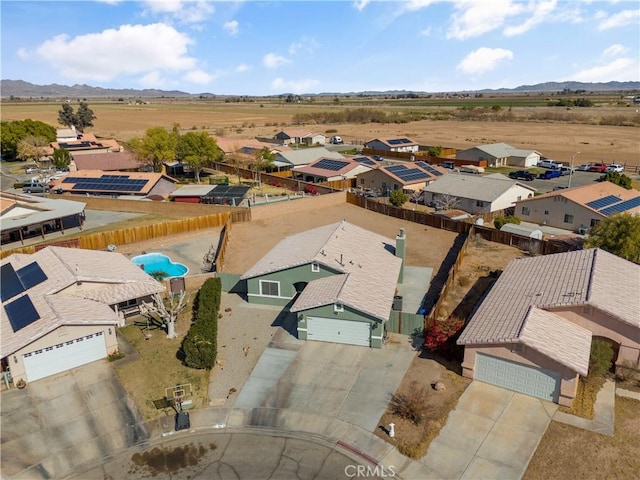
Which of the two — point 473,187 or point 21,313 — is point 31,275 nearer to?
point 21,313

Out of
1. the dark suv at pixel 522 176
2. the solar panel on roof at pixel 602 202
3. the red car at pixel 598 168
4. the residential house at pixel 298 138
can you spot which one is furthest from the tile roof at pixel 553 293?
the residential house at pixel 298 138

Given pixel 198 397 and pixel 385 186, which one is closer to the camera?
pixel 198 397

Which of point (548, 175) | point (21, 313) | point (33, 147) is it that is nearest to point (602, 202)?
point (548, 175)

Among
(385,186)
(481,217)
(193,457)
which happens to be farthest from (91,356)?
(385,186)

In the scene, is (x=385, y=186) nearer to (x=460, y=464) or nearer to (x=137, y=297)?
(x=137, y=297)

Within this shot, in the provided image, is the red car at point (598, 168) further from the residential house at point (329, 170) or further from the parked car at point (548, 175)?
the residential house at point (329, 170)

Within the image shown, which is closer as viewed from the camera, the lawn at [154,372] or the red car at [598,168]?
the lawn at [154,372]
